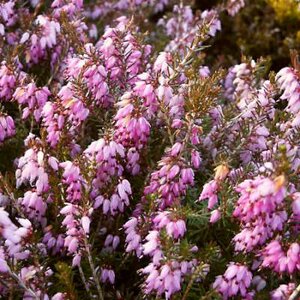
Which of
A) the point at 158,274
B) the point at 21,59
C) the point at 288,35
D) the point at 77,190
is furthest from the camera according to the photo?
the point at 288,35

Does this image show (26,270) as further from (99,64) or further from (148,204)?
(99,64)

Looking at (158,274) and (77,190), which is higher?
(77,190)

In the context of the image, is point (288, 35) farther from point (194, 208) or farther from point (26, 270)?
point (26, 270)

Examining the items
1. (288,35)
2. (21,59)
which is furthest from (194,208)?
(288,35)

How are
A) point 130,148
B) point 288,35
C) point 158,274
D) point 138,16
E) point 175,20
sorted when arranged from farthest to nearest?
point 288,35 < point 175,20 < point 138,16 < point 130,148 < point 158,274

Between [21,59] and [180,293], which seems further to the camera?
[21,59]

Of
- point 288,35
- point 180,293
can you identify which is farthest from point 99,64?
point 288,35

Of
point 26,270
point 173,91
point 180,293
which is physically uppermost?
point 173,91
